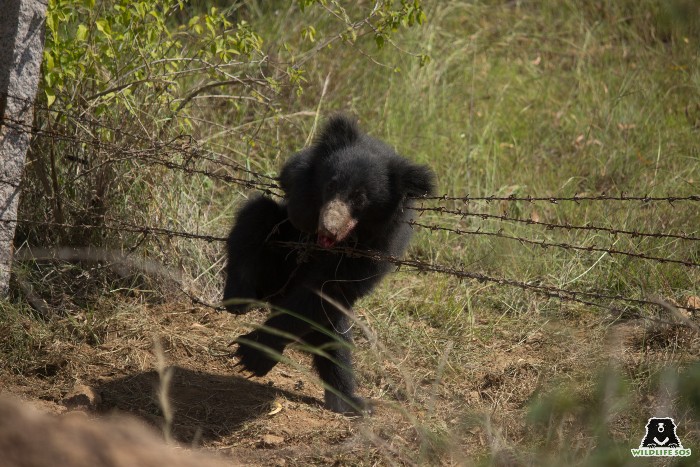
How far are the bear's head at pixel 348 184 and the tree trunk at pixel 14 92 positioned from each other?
1.46 metres

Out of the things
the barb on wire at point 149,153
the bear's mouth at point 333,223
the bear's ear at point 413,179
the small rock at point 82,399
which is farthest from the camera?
the barb on wire at point 149,153

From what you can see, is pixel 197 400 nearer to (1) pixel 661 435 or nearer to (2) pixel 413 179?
(2) pixel 413 179

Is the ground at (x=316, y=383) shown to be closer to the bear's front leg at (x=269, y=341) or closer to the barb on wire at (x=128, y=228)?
the bear's front leg at (x=269, y=341)

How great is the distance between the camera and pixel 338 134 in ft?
15.4

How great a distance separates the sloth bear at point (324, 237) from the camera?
14.2 feet

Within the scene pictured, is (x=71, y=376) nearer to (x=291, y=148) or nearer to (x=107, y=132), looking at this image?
(x=107, y=132)

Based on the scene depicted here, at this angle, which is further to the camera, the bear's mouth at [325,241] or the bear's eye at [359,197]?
the bear's eye at [359,197]

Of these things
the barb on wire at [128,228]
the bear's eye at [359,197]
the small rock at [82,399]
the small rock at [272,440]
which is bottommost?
the small rock at [272,440]

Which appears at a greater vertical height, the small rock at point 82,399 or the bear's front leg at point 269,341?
the bear's front leg at point 269,341

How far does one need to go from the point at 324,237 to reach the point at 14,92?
1.91 meters

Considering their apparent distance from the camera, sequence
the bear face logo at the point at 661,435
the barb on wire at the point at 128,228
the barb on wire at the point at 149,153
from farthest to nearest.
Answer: the barb on wire at the point at 128,228
the barb on wire at the point at 149,153
the bear face logo at the point at 661,435

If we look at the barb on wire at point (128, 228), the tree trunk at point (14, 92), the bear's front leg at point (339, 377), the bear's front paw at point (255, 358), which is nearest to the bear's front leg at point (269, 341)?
the bear's front paw at point (255, 358)

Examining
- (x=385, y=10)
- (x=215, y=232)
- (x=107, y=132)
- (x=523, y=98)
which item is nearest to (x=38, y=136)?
(x=107, y=132)

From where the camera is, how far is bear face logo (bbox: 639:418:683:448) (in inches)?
128
